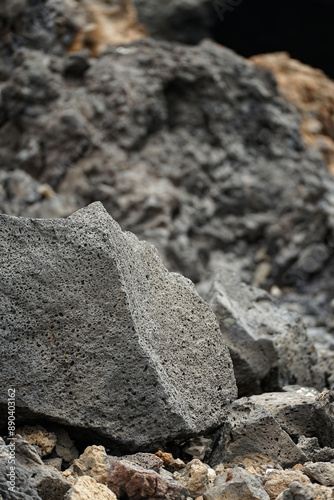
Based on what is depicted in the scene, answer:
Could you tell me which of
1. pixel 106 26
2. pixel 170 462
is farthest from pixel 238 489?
pixel 106 26

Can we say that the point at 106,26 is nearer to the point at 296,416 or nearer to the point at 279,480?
the point at 296,416

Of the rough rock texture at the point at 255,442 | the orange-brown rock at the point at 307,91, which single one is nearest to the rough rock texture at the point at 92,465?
the rough rock texture at the point at 255,442

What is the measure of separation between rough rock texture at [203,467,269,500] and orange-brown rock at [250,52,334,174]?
34.4 feet

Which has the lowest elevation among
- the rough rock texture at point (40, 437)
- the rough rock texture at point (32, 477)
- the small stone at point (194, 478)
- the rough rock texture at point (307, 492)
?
the rough rock texture at point (40, 437)

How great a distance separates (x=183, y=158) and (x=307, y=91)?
16.4ft

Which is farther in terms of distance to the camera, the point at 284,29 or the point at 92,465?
the point at 284,29

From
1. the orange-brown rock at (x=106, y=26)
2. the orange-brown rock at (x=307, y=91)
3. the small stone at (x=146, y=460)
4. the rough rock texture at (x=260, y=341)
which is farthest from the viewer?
the orange-brown rock at (x=307, y=91)

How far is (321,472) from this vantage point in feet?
8.89

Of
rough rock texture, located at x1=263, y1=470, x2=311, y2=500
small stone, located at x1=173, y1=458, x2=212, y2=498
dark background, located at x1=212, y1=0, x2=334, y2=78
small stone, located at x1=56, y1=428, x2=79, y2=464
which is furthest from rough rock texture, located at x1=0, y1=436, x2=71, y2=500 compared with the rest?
dark background, located at x1=212, y1=0, x2=334, y2=78

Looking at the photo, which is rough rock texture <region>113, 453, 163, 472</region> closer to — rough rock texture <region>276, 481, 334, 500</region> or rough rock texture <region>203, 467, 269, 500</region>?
rough rock texture <region>203, 467, 269, 500</region>

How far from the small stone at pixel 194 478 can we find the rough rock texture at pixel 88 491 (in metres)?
0.37

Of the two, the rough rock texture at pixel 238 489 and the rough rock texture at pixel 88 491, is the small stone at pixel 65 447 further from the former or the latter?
the rough rock texture at pixel 238 489

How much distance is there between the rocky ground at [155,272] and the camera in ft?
9.15

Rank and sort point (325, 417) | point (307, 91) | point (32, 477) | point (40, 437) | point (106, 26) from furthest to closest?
point (307, 91)
point (106, 26)
point (325, 417)
point (40, 437)
point (32, 477)
